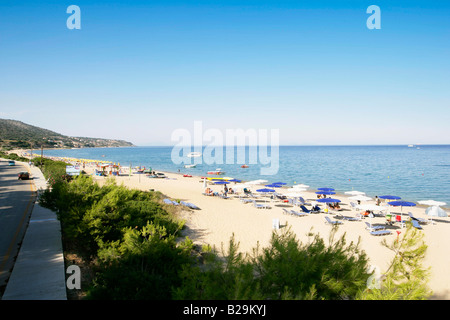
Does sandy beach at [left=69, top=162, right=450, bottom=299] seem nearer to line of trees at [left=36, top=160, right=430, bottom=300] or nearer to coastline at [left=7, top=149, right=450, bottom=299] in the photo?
coastline at [left=7, top=149, right=450, bottom=299]

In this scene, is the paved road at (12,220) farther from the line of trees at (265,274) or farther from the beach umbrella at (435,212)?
the beach umbrella at (435,212)

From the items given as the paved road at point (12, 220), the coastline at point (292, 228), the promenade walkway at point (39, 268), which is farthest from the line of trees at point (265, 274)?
the paved road at point (12, 220)

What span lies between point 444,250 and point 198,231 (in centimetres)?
1245

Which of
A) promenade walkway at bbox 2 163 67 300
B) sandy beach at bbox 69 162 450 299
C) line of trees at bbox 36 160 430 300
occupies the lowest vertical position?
sandy beach at bbox 69 162 450 299

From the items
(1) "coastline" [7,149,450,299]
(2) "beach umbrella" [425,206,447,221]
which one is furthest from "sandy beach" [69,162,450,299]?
(2) "beach umbrella" [425,206,447,221]

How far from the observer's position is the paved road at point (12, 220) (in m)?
8.24

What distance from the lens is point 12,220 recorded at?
1298cm

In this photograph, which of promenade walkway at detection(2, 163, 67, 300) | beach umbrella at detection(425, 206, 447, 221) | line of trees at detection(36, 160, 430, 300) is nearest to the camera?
line of trees at detection(36, 160, 430, 300)

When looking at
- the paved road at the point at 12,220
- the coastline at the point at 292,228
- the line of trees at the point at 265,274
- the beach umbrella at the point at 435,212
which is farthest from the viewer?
the beach umbrella at the point at 435,212

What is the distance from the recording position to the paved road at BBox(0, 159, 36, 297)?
8239mm

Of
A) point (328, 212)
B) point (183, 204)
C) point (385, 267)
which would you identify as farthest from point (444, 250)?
point (183, 204)

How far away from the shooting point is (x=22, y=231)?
1124cm

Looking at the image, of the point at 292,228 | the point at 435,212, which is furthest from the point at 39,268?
the point at 435,212

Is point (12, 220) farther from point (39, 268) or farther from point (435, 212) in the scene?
point (435, 212)
